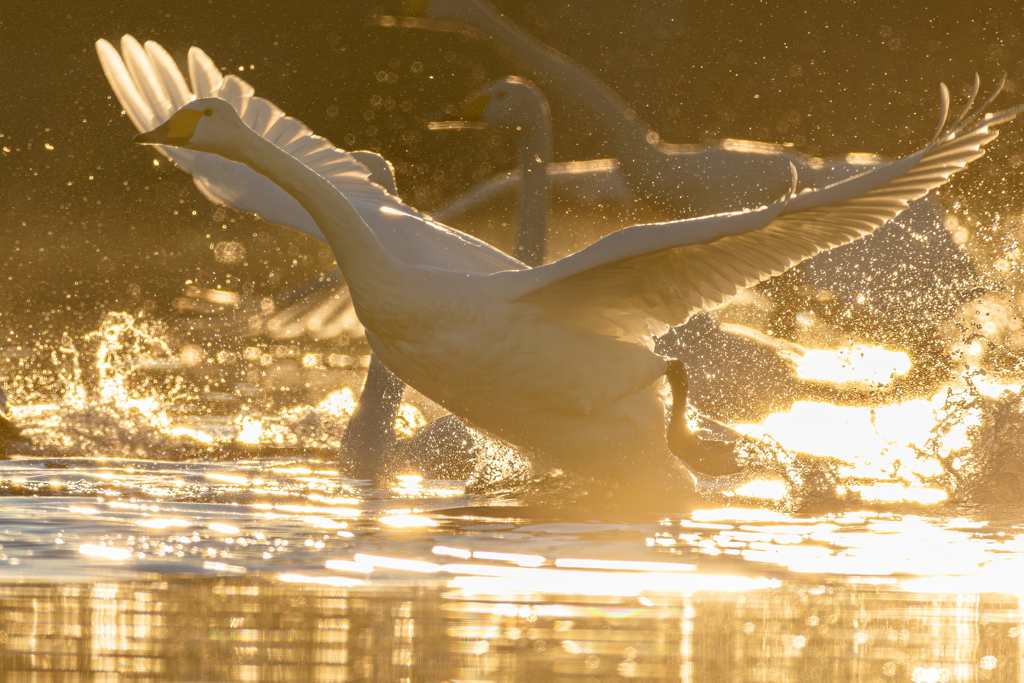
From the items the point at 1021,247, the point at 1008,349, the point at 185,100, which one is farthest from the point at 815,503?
the point at 1021,247

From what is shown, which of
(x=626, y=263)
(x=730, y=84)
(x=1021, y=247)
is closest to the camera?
(x=626, y=263)

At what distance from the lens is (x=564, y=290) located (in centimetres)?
473

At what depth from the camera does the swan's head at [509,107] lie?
8.42m

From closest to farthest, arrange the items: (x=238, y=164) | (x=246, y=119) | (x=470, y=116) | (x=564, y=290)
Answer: (x=564, y=290), (x=238, y=164), (x=246, y=119), (x=470, y=116)

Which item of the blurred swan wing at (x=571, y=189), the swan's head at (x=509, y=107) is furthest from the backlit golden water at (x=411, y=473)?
the swan's head at (x=509, y=107)

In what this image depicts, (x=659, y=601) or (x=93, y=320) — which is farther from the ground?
(x=93, y=320)

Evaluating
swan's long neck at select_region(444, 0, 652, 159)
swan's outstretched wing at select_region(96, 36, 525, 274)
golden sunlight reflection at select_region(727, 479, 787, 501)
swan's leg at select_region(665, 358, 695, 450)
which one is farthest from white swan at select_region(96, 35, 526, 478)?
swan's long neck at select_region(444, 0, 652, 159)

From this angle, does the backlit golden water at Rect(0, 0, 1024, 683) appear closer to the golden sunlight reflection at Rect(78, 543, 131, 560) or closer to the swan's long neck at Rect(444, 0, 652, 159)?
the golden sunlight reflection at Rect(78, 543, 131, 560)

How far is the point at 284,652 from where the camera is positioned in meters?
2.81

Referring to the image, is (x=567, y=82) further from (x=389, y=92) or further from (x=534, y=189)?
(x=389, y=92)

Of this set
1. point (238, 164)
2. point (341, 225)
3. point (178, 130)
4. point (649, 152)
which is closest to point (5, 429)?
point (238, 164)

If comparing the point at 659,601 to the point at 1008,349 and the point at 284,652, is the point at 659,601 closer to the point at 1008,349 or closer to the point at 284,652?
the point at 284,652

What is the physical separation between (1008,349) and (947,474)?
3.62 m

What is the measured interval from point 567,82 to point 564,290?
20.9ft
